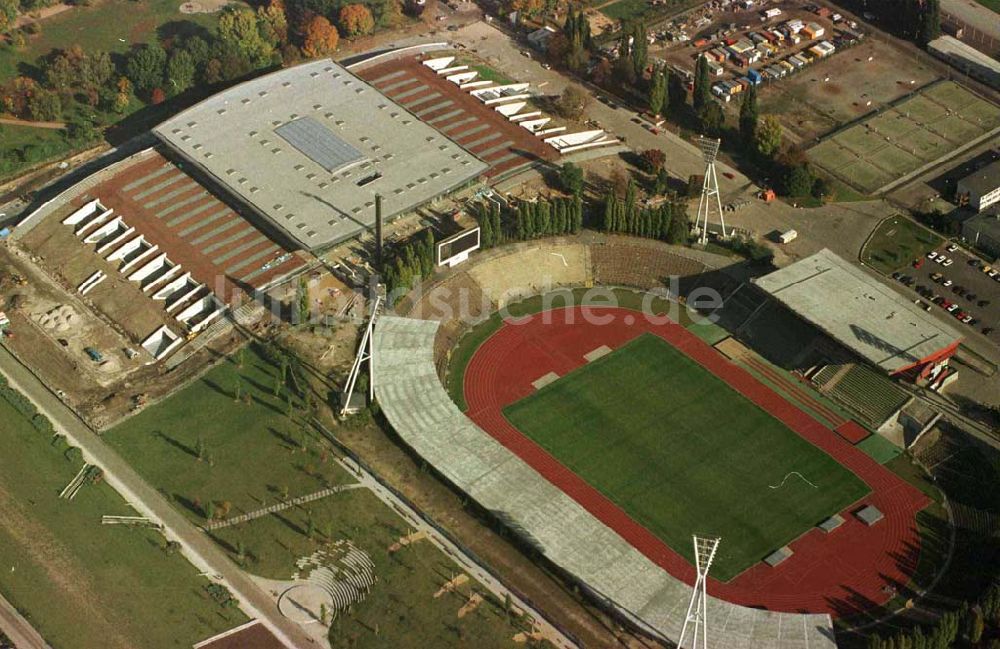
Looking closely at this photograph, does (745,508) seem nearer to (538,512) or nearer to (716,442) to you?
(716,442)

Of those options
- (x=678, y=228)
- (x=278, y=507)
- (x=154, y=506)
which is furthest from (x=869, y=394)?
(x=154, y=506)

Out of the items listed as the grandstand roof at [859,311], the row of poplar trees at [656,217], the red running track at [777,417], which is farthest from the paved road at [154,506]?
the grandstand roof at [859,311]

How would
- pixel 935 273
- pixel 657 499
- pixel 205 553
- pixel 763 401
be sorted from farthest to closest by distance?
pixel 935 273
pixel 763 401
pixel 657 499
pixel 205 553

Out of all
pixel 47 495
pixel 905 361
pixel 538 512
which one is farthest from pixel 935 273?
pixel 47 495

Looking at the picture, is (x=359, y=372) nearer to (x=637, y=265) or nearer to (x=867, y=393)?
(x=637, y=265)

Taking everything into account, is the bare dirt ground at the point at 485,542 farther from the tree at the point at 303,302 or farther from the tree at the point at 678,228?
the tree at the point at 678,228

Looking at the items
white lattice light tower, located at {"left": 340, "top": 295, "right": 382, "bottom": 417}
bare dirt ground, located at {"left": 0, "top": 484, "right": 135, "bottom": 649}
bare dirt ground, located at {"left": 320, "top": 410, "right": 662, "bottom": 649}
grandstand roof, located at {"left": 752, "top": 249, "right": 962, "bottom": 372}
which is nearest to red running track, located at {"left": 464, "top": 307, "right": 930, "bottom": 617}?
grandstand roof, located at {"left": 752, "top": 249, "right": 962, "bottom": 372}
